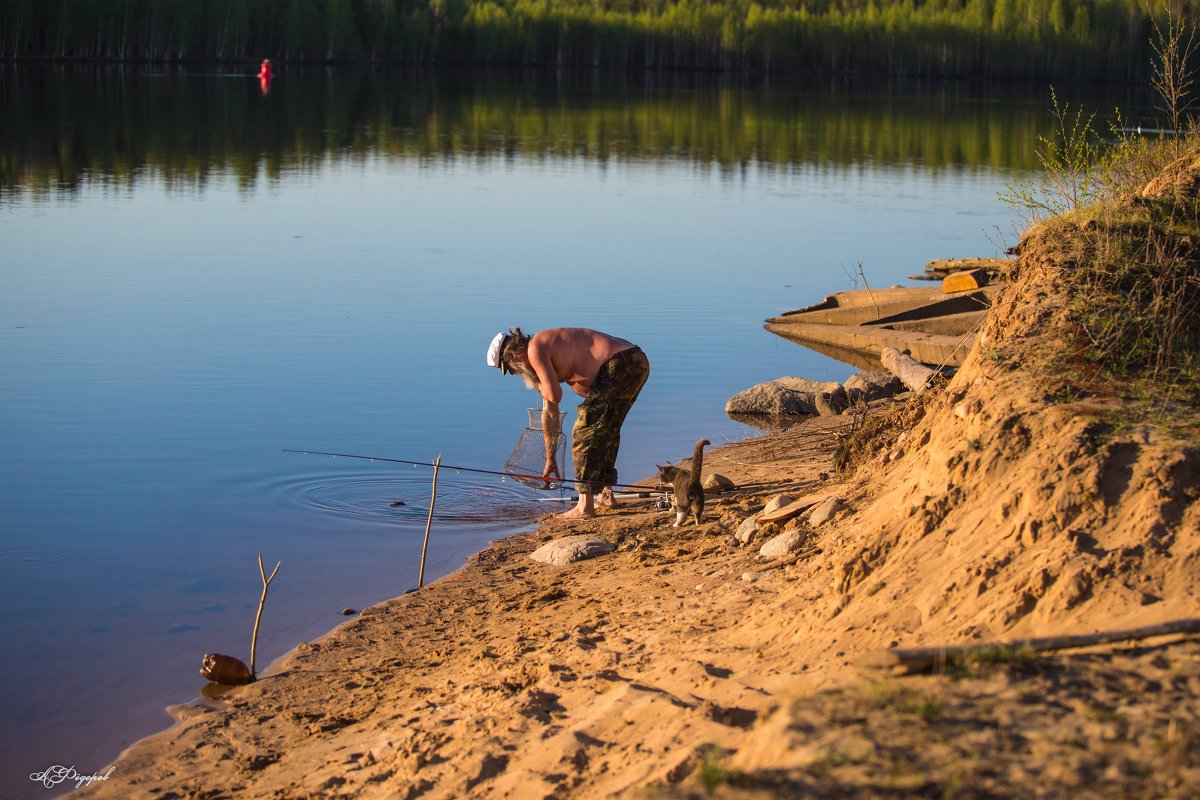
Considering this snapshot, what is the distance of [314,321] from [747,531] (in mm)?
10939

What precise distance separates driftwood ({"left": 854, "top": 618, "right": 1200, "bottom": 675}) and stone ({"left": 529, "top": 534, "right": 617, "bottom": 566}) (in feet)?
13.3

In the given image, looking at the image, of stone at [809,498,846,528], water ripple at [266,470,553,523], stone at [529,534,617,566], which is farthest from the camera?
water ripple at [266,470,553,523]

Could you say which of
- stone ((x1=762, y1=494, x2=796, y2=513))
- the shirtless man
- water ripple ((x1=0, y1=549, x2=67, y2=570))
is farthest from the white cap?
water ripple ((x1=0, y1=549, x2=67, y2=570))

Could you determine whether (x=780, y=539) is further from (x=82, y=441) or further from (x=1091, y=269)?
(x=82, y=441)

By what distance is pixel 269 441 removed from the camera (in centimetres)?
1259

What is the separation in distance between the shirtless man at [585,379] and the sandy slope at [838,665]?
1554mm

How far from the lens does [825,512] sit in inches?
303

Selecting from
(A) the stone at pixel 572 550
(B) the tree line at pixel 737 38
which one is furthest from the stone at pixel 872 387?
(B) the tree line at pixel 737 38

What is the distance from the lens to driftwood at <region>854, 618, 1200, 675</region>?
456 cm

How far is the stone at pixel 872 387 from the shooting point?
13959 millimetres

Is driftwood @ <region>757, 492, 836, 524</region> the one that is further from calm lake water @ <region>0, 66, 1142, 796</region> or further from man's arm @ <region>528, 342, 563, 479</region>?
calm lake water @ <region>0, 66, 1142, 796</region>

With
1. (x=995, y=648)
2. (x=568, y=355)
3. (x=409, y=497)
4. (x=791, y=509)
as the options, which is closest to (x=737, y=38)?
(x=409, y=497)

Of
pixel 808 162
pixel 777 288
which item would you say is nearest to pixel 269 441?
pixel 777 288

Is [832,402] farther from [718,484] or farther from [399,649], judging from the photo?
[399,649]
